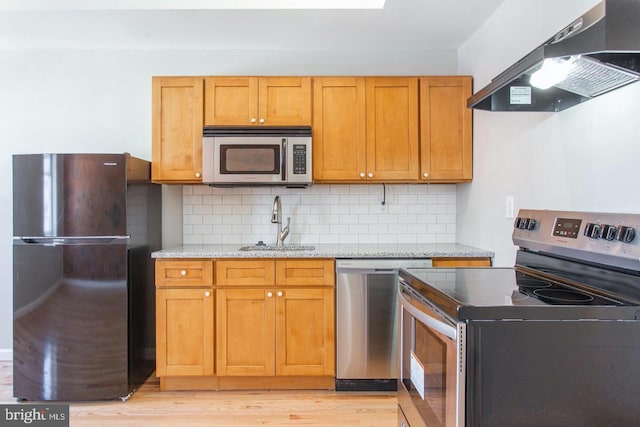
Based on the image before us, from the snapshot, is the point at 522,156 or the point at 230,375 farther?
the point at 230,375

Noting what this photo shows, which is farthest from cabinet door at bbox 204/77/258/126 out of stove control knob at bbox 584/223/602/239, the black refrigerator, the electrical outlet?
stove control knob at bbox 584/223/602/239

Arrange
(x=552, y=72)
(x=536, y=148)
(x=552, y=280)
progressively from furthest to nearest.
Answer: (x=536, y=148), (x=552, y=280), (x=552, y=72)

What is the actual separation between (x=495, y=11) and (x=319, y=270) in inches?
75.8

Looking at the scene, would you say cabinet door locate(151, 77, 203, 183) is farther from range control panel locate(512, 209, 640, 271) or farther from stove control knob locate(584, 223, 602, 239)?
stove control knob locate(584, 223, 602, 239)

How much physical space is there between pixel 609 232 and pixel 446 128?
1698 mm

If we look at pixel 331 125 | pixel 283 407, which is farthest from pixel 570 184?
pixel 283 407

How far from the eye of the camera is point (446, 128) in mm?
2842

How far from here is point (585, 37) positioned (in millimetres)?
1066

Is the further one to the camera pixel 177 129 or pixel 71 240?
pixel 177 129

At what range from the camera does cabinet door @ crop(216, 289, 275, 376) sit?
256cm

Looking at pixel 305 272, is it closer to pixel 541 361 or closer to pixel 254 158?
pixel 254 158

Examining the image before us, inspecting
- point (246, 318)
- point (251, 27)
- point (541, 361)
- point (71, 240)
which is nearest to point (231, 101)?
point (251, 27)

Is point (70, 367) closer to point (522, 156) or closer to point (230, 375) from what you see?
point (230, 375)

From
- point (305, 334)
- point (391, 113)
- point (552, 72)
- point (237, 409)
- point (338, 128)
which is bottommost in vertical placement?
point (237, 409)
